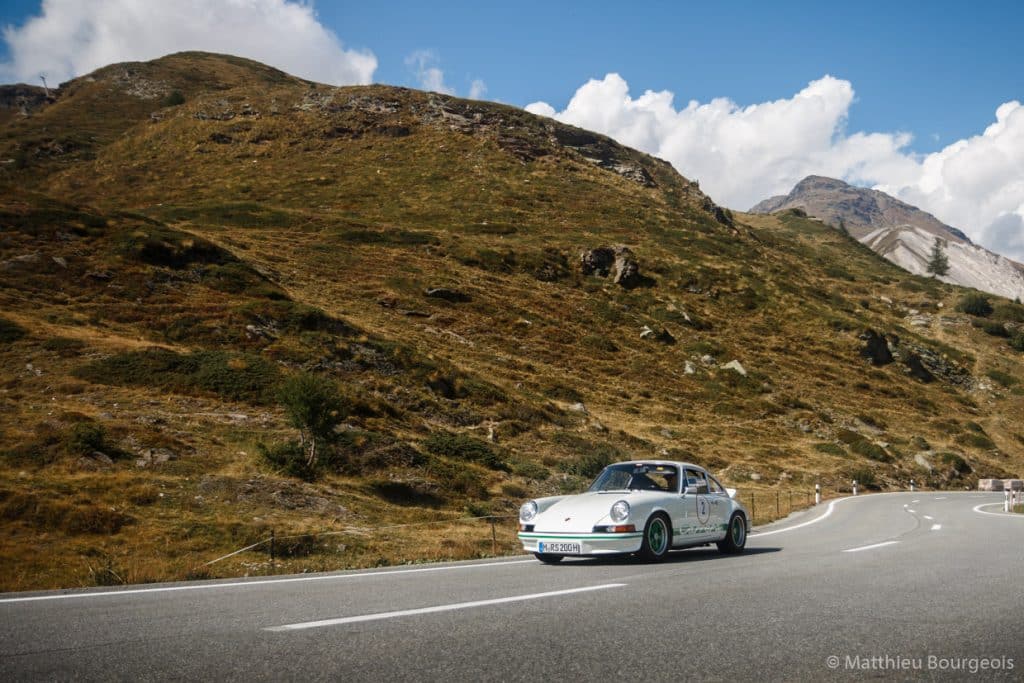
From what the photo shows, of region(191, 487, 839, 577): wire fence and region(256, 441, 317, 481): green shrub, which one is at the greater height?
region(256, 441, 317, 481): green shrub

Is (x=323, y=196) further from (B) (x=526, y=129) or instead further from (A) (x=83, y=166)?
(B) (x=526, y=129)

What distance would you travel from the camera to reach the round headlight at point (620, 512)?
9.76m

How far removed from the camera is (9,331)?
25812 millimetres

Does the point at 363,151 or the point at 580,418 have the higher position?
the point at 363,151

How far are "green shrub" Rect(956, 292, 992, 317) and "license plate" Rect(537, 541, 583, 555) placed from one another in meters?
95.5

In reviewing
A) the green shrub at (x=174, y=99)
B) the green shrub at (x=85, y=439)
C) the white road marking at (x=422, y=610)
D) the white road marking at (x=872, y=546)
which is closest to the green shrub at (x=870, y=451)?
the white road marking at (x=872, y=546)

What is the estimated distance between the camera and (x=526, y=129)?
364ft

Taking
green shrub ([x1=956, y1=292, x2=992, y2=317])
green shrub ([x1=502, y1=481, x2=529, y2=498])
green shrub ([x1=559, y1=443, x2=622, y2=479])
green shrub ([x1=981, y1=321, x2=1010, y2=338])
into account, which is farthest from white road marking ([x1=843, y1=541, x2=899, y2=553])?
green shrub ([x1=956, y1=292, x2=992, y2=317])

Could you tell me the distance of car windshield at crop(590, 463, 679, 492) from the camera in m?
11.2

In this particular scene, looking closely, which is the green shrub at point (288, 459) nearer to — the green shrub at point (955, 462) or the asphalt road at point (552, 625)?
the asphalt road at point (552, 625)

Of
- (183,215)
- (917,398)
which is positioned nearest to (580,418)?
(917,398)

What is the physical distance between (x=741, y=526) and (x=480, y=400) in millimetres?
22622

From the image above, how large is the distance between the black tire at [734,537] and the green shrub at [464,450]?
48.7 feet

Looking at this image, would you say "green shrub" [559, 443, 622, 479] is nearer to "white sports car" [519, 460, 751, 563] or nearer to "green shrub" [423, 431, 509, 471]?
"green shrub" [423, 431, 509, 471]
